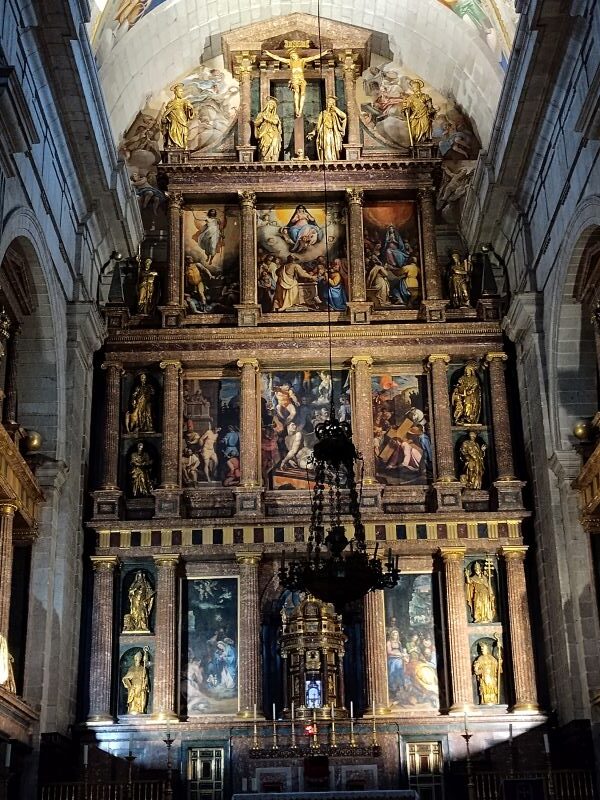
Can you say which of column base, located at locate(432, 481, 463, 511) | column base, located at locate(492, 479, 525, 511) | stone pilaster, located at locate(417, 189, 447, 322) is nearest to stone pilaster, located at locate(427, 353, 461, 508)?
column base, located at locate(432, 481, 463, 511)

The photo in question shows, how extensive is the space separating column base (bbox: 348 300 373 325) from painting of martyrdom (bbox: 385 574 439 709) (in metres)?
4.89

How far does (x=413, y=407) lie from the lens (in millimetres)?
21609

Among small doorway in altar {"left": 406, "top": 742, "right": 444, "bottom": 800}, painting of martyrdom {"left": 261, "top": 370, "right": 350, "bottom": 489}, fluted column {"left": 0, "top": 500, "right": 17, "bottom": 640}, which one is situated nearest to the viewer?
fluted column {"left": 0, "top": 500, "right": 17, "bottom": 640}

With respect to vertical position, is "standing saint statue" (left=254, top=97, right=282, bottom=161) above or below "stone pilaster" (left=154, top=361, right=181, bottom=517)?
above

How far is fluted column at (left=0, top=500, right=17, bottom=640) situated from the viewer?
1634cm

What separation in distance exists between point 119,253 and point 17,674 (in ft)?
29.5

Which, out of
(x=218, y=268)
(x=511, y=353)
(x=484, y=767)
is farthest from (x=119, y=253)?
(x=484, y=767)

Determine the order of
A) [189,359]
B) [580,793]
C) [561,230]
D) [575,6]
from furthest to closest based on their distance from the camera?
[189,359] → [561,230] → [580,793] → [575,6]

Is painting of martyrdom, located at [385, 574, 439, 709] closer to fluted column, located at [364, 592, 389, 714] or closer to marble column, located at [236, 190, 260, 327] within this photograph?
fluted column, located at [364, 592, 389, 714]

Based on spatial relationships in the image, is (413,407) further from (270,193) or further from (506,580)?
(270,193)

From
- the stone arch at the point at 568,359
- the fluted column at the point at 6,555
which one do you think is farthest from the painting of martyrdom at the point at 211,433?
the stone arch at the point at 568,359

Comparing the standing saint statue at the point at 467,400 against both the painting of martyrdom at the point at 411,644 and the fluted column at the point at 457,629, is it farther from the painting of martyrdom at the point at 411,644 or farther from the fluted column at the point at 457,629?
the painting of martyrdom at the point at 411,644

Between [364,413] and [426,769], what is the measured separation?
6.34 m

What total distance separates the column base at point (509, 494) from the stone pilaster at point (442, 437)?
73 cm
